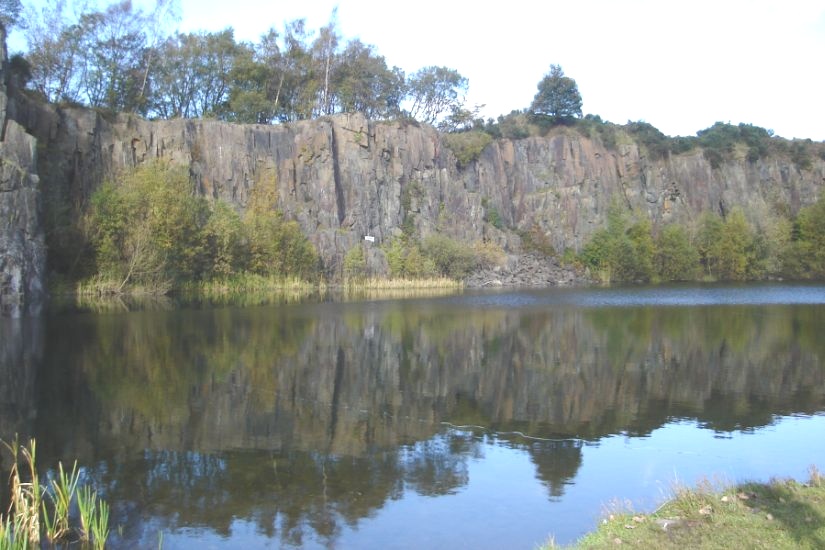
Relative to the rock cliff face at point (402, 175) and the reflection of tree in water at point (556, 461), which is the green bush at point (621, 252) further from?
the reflection of tree in water at point (556, 461)

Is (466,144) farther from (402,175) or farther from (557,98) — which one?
(557,98)

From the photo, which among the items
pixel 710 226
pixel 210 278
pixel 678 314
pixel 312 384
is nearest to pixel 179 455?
pixel 312 384

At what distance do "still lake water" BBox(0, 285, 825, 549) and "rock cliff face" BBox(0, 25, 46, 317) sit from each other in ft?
36.8

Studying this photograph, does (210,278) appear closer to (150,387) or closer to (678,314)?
(678,314)

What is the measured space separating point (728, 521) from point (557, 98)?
9312 centimetres

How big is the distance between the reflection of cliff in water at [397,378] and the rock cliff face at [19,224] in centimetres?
830

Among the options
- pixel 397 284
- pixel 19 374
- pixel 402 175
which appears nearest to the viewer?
pixel 19 374

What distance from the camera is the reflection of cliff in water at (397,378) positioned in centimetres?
1469

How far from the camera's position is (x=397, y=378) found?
20.2 m

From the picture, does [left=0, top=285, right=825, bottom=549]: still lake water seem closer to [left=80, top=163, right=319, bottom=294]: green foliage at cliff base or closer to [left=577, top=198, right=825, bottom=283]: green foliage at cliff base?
[left=80, top=163, right=319, bottom=294]: green foliage at cliff base

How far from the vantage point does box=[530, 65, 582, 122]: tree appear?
96.6 metres

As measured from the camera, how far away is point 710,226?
90.6m

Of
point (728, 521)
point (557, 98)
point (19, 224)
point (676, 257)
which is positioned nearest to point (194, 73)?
point (19, 224)

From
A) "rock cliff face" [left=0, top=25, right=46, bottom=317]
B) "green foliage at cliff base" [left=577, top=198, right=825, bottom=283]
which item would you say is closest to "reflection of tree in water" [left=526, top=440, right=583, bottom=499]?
"rock cliff face" [left=0, top=25, right=46, bottom=317]
